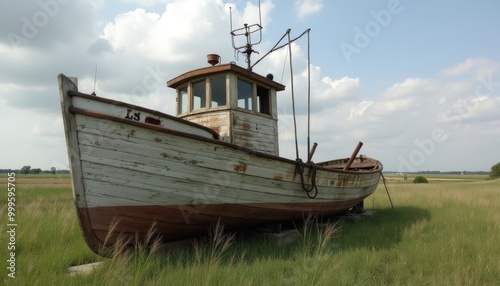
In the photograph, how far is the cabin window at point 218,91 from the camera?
6.36 meters

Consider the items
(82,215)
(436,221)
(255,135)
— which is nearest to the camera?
(82,215)

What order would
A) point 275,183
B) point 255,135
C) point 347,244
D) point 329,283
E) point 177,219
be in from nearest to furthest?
point 329,283, point 177,219, point 275,183, point 347,244, point 255,135

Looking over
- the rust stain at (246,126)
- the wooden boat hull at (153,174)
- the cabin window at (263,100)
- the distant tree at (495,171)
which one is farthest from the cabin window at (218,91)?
the distant tree at (495,171)

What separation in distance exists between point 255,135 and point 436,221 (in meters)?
5.80

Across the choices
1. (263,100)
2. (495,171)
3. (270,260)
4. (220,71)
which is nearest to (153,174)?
(270,260)

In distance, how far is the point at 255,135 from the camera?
21.4 feet

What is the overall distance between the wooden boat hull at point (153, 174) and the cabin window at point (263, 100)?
2.19 metres

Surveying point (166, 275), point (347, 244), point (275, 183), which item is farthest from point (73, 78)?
point (347, 244)

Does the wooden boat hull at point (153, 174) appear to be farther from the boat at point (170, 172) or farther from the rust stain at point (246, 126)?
the rust stain at point (246, 126)

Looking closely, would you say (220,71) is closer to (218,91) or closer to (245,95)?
(218,91)

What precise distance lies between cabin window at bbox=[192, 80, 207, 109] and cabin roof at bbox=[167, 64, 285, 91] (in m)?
0.20

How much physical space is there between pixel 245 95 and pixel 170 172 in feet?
10.0

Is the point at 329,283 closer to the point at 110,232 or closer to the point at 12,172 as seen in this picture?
the point at 110,232

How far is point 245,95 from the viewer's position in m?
6.67
